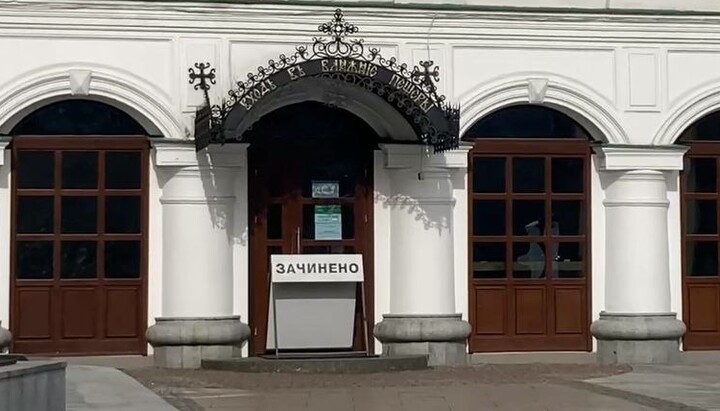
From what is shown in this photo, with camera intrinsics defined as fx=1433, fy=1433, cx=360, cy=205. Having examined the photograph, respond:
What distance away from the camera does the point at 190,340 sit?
16.9 meters

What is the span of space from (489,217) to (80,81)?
212 inches

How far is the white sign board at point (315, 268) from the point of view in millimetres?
17188

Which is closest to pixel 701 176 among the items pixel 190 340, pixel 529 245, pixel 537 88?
pixel 529 245

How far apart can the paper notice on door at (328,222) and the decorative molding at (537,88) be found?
111 inches

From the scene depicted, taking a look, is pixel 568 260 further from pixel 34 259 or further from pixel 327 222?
pixel 34 259

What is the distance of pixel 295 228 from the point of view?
17906mm

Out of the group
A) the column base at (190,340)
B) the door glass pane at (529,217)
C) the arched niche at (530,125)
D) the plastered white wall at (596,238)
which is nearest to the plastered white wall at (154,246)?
the column base at (190,340)

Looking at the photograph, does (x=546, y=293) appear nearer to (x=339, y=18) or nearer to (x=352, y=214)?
(x=352, y=214)

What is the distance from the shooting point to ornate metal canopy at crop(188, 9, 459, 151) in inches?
635

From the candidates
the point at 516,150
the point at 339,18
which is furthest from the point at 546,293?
the point at 339,18

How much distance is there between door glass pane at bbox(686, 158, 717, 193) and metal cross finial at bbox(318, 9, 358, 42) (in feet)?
16.3

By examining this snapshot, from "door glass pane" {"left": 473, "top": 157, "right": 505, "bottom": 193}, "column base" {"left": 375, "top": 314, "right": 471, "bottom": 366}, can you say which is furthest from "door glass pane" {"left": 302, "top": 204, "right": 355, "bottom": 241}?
"door glass pane" {"left": 473, "top": 157, "right": 505, "bottom": 193}

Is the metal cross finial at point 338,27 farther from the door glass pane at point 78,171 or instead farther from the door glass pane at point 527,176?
the door glass pane at point 78,171

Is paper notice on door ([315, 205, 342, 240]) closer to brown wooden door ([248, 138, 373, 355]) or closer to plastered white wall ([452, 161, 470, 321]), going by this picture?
brown wooden door ([248, 138, 373, 355])
